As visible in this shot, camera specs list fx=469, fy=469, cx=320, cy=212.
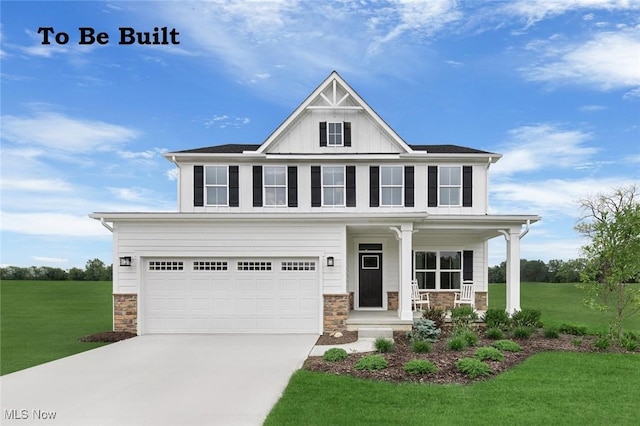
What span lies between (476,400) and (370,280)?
1001 cm

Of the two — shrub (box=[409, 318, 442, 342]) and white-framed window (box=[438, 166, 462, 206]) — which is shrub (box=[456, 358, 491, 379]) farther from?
white-framed window (box=[438, 166, 462, 206])

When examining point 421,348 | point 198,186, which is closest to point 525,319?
point 421,348

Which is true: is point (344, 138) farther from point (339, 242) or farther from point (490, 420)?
point (490, 420)

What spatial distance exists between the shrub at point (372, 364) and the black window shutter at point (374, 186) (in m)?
8.50

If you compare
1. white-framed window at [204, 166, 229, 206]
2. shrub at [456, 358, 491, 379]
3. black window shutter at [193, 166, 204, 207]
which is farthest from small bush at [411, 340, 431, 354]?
black window shutter at [193, 166, 204, 207]

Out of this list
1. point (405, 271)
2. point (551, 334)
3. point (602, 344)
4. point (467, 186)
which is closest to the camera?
point (602, 344)

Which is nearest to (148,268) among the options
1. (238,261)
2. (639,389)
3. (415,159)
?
(238,261)

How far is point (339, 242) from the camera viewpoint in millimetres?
13820

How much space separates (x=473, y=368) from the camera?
28.0 ft

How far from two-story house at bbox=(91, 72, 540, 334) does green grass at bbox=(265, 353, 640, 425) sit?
5313 millimetres

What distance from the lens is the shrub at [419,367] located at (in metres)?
8.48

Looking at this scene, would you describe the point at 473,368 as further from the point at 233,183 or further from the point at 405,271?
the point at 233,183

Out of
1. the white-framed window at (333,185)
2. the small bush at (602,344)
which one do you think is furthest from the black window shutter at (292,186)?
the small bush at (602,344)

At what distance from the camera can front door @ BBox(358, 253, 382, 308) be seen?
672 inches
